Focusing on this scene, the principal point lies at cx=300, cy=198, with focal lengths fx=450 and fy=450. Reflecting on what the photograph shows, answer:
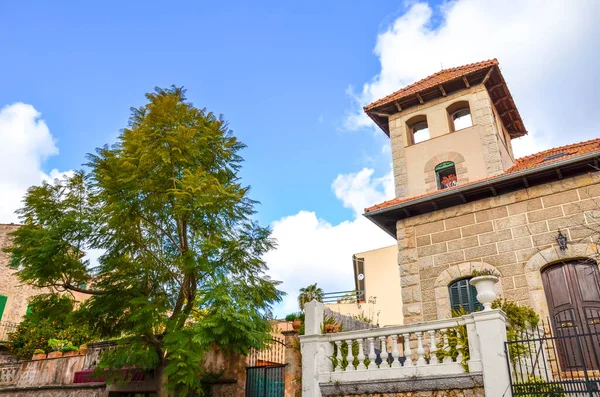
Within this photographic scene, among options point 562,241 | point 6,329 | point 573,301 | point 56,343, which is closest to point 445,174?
point 562,241

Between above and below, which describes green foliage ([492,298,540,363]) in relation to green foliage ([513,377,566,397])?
above

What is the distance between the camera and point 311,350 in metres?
8.52

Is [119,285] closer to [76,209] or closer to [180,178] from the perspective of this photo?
[76,209]

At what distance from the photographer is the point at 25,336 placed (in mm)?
19562

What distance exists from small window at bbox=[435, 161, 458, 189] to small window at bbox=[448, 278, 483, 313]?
3500mm

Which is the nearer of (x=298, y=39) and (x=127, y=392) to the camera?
(x=298, y=39)

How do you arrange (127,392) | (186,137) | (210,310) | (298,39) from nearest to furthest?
1. (210,310)
2. (186,137)
3. (298,39)
4. (127,392)

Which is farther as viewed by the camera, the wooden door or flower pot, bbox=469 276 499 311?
the wooden door

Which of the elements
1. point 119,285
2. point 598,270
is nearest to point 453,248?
point 598,270

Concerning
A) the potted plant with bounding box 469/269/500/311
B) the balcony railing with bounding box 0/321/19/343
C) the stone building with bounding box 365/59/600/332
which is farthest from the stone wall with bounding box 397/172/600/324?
the balcony railing with bounding box 0/321/19/343

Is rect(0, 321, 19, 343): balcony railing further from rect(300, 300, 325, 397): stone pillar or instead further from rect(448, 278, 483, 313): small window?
rect(448, 278, 483, 313): small window

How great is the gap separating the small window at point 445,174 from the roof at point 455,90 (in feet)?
8.10

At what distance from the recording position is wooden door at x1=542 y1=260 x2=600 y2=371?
29.5ft

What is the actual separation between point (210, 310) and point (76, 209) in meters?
4.40
